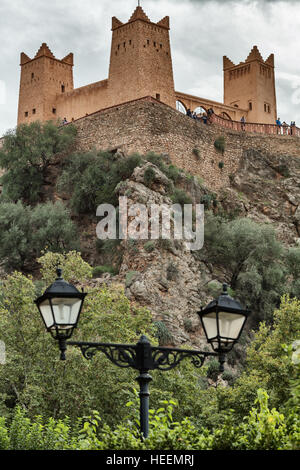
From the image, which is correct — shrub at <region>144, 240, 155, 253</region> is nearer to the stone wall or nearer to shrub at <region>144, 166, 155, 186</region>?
shrub at <region>144, 166, 155, 186</region>

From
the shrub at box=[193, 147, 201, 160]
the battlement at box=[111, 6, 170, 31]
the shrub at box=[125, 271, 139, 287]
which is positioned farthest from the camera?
the battlement at box=[111, 6, 170, 31]

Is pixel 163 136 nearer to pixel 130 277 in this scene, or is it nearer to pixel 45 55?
pixel 130 277

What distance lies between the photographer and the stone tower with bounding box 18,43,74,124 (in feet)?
161

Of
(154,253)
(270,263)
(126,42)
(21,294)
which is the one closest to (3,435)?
(21,294)

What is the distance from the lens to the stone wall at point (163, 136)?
135 ft

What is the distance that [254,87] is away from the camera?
2153 inches

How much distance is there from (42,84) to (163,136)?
448 inches

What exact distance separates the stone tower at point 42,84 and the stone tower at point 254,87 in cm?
1109

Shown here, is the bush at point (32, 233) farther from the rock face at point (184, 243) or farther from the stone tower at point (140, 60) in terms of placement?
the stone tower at point (140, 60)

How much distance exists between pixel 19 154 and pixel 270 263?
44.7 ft

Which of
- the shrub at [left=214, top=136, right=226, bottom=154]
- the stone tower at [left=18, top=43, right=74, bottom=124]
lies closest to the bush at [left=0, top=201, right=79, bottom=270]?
the shrub at [left=214, top=136, right=226, bottom=154]

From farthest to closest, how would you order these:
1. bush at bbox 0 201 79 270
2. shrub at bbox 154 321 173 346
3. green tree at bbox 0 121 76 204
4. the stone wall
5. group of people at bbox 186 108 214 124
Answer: group of people at bbox 186 108 214 124, green tree at bbox 0 121 76 204, the stone wall, bush at bbox 0 201 79 270, shrub at bbox 154 321 173 346

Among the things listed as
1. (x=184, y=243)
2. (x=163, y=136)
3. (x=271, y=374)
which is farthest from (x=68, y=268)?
(x=163, y=136)

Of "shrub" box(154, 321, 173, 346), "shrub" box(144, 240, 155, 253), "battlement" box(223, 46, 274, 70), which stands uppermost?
"battlement" box(223, 46, 274, 70)
